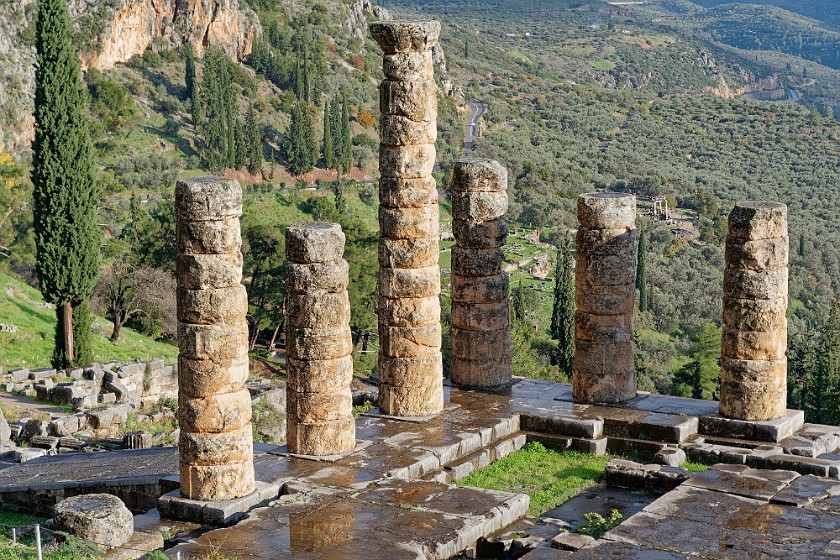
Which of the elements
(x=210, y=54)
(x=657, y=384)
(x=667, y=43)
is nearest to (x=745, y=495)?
(x=657, y=384)

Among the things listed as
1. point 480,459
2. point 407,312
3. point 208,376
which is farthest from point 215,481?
point 407,312

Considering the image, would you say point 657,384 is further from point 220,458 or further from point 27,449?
point 220,458

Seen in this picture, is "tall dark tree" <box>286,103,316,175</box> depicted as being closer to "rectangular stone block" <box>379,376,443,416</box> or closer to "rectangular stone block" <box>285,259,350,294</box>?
"rectangular stone block" <box>379,376,443,416</box>

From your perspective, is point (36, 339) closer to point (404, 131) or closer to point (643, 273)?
point (404, 131)

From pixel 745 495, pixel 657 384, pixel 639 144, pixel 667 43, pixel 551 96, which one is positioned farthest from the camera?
pixel 667 43

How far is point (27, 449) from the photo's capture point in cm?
2628

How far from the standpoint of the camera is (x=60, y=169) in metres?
37.2

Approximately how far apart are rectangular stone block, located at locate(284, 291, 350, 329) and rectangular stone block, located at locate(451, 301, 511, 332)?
4411 mm

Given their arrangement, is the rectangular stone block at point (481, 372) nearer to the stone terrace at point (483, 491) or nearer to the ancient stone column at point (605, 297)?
the stone terrace at point (483, 491)

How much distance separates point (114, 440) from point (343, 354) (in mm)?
10153

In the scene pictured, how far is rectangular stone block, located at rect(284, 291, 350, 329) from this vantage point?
20.0 meters

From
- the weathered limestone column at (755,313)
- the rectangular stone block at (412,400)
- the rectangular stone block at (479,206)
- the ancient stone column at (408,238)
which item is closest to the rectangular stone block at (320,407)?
the rectangular stone block at (412,400)

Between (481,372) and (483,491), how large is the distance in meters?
6.50

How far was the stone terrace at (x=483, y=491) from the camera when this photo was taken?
15.8 metres
